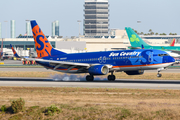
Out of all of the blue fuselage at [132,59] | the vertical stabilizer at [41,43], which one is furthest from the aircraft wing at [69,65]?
the vertical stabilizer at [41,43]

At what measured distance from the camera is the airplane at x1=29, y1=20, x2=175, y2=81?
149ft

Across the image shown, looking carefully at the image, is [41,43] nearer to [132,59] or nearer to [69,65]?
[69,65]

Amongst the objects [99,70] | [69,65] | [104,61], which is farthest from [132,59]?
[69,65]

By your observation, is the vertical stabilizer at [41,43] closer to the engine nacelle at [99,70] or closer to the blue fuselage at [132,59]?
the blue fuselage at [132,59]

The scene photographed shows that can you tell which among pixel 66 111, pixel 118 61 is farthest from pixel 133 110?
pixel 118 61

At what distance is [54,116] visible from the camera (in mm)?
22531

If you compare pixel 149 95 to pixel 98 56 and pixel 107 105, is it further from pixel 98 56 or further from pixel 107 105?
pixel 98 56

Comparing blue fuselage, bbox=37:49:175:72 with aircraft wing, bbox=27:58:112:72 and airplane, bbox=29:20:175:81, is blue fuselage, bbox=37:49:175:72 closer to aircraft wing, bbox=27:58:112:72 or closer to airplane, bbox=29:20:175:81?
airplane, bbox=29:20:175:81

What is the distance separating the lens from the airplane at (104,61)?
45.4m

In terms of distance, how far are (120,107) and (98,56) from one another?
1030 inches

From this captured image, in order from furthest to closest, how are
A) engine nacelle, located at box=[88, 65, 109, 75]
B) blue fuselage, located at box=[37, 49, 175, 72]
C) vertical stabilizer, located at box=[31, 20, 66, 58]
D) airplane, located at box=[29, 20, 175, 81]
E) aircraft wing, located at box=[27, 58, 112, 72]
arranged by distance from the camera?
vertical stabilizer, located at box=[31, 20, 66, 58] < aircraft wing, located at box=[27, 58, 112, 72] < engine nacelle, located at box=[88, 65, 109, 75] < airplane, located at box=[29, 20, 175, 81] < blue fuselage, located at box=[37, 49, 175, 72]

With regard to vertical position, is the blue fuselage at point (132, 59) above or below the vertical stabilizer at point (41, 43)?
below

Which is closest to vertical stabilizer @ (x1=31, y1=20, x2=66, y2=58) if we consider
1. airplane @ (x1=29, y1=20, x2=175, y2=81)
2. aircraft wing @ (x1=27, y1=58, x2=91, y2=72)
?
airplane @ (x1=29, y1=20, x2=175, y2=81)

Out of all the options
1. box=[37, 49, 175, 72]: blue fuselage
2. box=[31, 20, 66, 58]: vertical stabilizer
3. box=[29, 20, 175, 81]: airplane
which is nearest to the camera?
box=[37, 49, 175, 72]: blue fuselage
